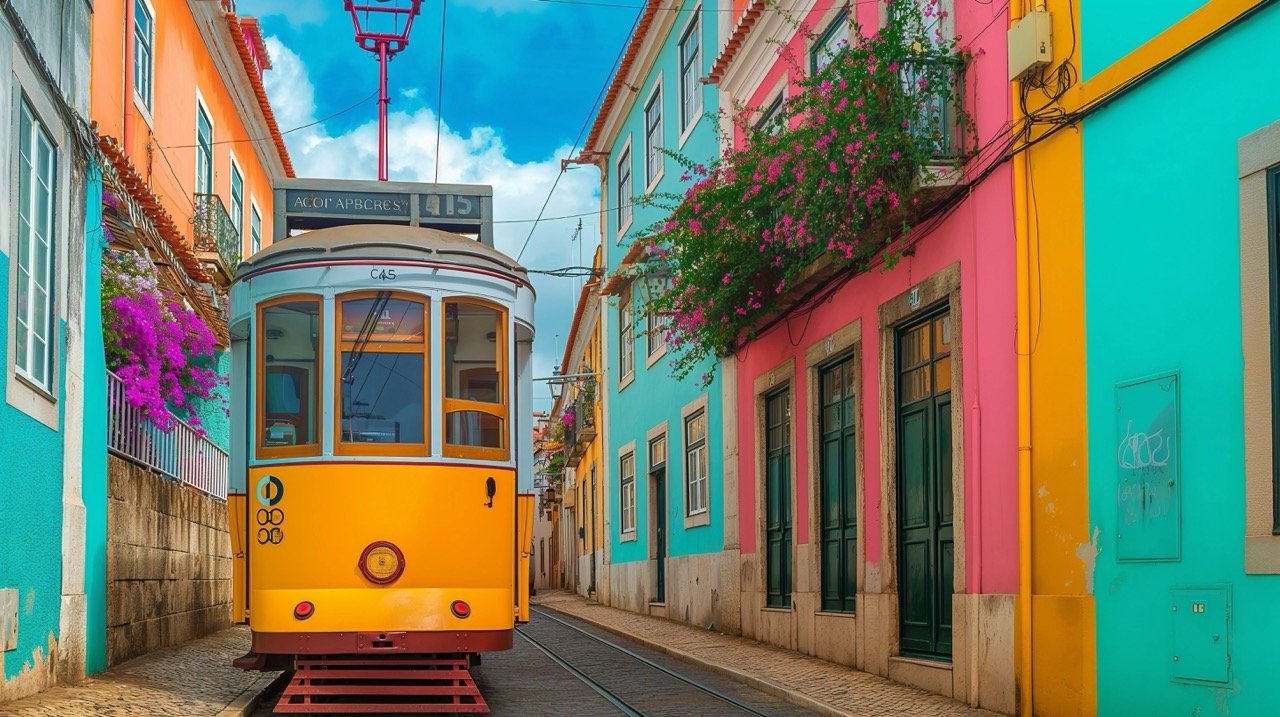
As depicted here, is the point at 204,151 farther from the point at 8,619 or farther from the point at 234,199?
the point at 8,619

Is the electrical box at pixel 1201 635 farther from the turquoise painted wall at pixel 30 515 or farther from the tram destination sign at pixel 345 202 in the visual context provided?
the tram destination sign at pixel 345 202

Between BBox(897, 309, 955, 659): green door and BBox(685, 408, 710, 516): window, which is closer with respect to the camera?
BBox(897, 309, 955, 659): green door

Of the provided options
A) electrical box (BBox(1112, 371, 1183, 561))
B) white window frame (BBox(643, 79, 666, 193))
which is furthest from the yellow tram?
white window frame (BBox(643, 79, 666, 193))

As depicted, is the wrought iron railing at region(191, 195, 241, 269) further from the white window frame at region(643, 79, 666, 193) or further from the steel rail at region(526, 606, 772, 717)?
the steel rail at region(526, 606, 772, 717)

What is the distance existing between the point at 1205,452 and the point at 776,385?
8205 mm

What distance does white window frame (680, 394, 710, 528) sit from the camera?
18906 millimetres

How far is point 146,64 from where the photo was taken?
17109 millimetres

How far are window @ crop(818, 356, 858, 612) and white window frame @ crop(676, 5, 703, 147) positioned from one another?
6719 mm

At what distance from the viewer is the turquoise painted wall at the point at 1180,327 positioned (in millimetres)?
6898

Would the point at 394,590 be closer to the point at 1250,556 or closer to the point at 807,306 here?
the point at 1250,556

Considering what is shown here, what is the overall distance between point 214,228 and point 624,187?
8.46 metres

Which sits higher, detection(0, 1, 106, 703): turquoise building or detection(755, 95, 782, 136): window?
detection(755, 95, 782, 136): window

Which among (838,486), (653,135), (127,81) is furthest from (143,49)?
(838,486)

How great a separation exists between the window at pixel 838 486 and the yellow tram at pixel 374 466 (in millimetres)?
4238
